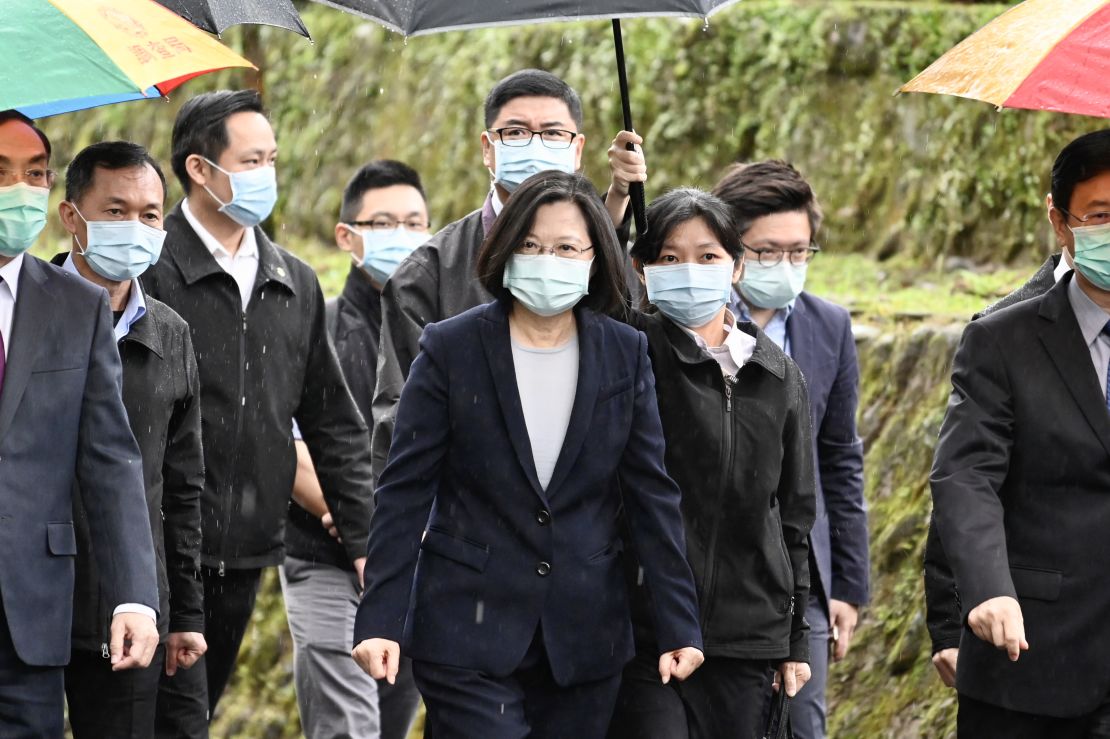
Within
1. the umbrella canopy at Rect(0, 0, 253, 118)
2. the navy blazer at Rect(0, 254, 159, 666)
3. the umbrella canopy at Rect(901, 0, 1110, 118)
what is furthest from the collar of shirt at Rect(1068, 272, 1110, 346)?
the navy blazer at Rect(0, 254, 159, 666)

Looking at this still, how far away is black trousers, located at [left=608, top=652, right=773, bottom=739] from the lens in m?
5.61

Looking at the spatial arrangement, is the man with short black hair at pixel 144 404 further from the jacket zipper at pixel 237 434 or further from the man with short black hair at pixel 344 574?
the man with short black hair at pixel 344 574

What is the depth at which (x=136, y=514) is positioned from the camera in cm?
533

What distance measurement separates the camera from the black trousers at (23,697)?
5.10m

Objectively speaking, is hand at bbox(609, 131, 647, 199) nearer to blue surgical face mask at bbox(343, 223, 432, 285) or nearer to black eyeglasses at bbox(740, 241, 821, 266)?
black eyeglasses at bbox(740, 241, 821, 266)

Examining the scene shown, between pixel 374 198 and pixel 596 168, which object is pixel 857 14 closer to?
pixel 596 168

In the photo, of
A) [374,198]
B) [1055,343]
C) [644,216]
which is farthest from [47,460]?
[374,198]

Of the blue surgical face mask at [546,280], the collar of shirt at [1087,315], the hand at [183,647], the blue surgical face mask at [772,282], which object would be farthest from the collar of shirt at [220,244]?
the collar of shirt at [1087,315]

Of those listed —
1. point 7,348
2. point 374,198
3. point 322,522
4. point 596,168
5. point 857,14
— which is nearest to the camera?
point 7,348

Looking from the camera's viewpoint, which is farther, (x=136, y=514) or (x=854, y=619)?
(x=854, y=619)

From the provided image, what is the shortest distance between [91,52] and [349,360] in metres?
3.19

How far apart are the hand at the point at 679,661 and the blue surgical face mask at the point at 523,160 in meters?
2.05

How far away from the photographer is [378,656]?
522 centimetres

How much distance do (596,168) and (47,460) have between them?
824 centimetres
